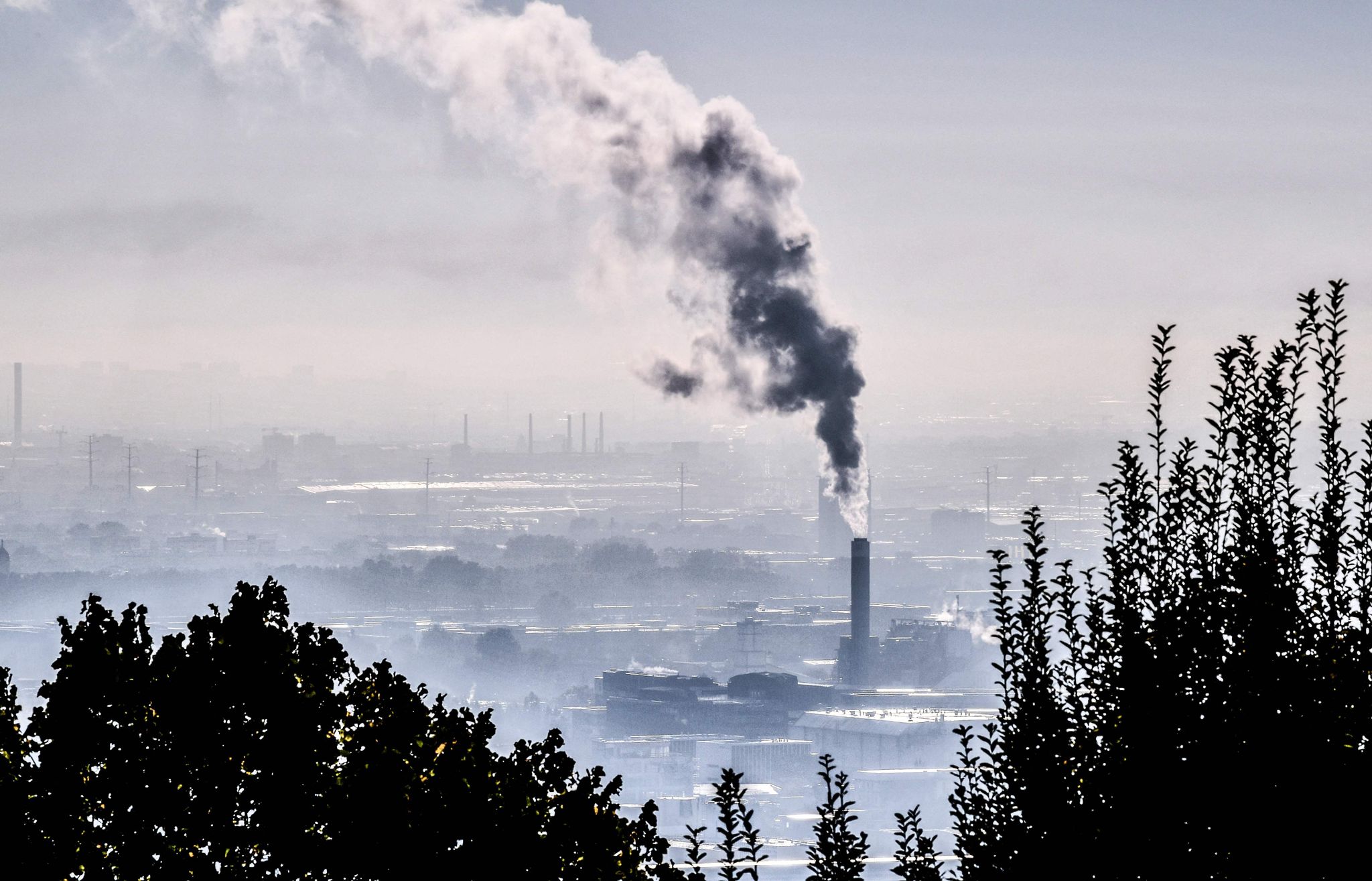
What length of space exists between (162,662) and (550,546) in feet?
377

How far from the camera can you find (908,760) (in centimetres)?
4588

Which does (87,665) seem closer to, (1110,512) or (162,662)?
(162,662)

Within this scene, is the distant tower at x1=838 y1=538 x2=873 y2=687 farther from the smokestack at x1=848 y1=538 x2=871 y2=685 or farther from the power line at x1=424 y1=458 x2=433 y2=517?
the power line at x1=424 y1=458 x2=433 y2=517

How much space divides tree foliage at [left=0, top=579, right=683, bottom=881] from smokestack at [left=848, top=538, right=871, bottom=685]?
43.6 metres

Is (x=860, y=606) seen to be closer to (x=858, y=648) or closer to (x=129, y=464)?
(x=858, y=648)

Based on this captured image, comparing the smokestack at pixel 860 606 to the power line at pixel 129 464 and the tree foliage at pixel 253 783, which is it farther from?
the power line at pixel 129 464

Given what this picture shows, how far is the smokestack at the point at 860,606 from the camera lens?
5044 centimetres

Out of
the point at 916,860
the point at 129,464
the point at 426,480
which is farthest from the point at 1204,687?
the point at 426,480

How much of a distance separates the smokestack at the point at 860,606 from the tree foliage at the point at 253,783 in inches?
1715

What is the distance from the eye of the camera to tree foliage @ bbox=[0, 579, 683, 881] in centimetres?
584

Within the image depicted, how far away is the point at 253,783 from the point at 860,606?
4938cm

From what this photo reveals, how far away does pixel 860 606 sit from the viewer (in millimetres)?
54469

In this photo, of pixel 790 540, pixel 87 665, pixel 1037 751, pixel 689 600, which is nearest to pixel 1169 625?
pixel 1037 751

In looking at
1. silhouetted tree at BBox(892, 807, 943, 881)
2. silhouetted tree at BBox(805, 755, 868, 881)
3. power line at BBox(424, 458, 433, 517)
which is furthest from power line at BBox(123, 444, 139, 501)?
silhouetted tree at BBox(892, 807, 943, 881)
